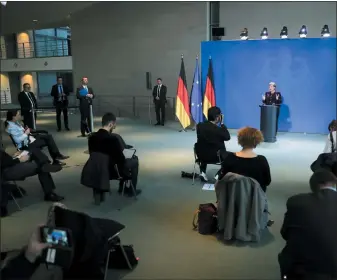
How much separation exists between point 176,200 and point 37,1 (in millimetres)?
8066

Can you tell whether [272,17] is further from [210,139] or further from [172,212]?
[172,212]

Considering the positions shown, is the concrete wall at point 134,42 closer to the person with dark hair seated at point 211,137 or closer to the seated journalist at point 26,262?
the person with dark hair seated at point 211,137

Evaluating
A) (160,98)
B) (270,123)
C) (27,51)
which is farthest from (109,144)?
(27,51)

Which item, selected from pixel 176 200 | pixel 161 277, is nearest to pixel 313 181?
pixel 161 277

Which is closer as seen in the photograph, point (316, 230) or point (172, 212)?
point (316, 230)

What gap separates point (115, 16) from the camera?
13.8m

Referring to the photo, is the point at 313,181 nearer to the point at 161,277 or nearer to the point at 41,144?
the point at 161,277

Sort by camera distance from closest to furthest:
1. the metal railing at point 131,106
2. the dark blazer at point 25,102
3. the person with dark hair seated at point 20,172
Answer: the person with dark hair seated at point 20,172 < the dark blazer at point 25,102 < the metal railing at point 131,106

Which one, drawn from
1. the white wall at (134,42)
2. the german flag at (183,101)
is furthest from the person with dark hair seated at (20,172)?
the white wall at (134,42)

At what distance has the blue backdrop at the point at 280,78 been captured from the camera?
355 inches

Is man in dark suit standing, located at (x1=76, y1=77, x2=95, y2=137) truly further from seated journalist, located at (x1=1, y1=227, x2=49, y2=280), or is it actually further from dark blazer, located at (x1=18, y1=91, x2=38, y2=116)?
seated journalist, located at (x1=1, y1=227, x2=49, y2=280)

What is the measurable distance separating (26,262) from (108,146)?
6.46 feet

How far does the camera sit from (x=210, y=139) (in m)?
5.18

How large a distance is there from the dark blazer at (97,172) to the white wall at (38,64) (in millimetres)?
15397
